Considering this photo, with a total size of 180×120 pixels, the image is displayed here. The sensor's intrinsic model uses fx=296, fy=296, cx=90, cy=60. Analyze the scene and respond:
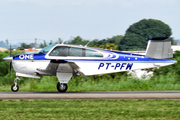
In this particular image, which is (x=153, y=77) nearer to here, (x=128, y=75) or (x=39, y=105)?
(x=128, y=75)

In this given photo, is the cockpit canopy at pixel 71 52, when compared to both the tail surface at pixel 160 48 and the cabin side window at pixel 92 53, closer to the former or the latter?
the cabin side window at pixel 92 53

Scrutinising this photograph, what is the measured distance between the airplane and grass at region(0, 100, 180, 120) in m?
3.48

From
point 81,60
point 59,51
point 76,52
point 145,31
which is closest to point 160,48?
point 81,60

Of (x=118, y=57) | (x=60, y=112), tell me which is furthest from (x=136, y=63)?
(x=60, y=112)

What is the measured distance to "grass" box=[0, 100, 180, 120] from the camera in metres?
7.37

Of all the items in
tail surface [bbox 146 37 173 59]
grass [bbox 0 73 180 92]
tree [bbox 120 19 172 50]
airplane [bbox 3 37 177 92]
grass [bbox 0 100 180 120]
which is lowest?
grass [bbox 0 73 180 92]

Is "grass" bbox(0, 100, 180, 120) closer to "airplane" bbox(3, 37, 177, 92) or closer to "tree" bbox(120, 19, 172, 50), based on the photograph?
"airplane" bbox(3, 37, 177, 92)

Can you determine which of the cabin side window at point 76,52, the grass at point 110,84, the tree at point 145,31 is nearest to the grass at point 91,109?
the cabin side window at point 76,52

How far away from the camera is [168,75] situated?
60.0 ft

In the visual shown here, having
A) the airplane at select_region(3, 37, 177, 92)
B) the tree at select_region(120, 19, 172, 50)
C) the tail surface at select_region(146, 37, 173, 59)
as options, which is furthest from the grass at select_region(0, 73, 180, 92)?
the tree at select_region(120, 19, 172, 50)

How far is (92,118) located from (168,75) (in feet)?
39.7

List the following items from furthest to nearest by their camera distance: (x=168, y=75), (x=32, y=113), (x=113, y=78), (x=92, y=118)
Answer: (x=113, y=78)
(x=168, y=75)
(x=32, y=113)
(x=92, y=118)

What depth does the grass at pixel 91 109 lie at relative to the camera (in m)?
7.37

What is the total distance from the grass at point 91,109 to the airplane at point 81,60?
3482 millimetres
